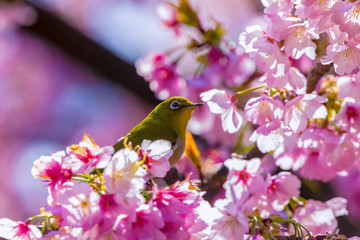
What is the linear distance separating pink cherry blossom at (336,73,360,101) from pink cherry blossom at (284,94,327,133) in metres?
0.11

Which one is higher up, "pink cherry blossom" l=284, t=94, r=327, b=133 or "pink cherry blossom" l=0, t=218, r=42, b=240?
"pink cherry blossom" l=0, t=218, r=42, b=240

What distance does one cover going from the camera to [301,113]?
1.46 m

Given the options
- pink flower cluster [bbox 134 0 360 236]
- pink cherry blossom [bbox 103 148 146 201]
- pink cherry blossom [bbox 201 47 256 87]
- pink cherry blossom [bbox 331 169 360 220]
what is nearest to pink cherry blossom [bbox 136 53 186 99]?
pink cherry blossom [bbox 201 47 256 87]

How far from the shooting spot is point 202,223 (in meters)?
1.26

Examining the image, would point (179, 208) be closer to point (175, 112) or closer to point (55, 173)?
point (55, 173)

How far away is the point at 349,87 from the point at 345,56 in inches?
8.4

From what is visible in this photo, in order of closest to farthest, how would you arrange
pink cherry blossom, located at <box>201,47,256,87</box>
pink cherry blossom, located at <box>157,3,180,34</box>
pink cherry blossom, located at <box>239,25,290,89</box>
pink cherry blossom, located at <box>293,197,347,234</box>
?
pink cherry blossom, located at <box>239,25,290,89</box>
pink cherry blossom, located at <box>293,197,347,234</box>
pink cherry blossom, located at <box>201,47,256,87</box>
pink cherry blossom, located at <box>157,3,180,34</box>

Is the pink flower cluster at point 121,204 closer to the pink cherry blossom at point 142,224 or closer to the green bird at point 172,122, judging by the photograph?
the pink cherry blossom at point 142,224

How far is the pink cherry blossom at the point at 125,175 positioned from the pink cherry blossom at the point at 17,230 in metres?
0.25

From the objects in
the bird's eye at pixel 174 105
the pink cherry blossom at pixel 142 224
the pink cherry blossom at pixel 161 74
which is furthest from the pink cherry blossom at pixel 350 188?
the pink cherry blossom at pixel 142 224

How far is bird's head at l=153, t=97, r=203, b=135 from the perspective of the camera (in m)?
1.90

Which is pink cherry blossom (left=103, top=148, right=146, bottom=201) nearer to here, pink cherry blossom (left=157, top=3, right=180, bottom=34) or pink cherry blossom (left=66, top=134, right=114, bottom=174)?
pink cherry blossom (left=66, top=134, right=114, bottom=174)

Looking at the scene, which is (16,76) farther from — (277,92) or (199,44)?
(277,92)

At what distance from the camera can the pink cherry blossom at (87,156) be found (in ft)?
3.79
